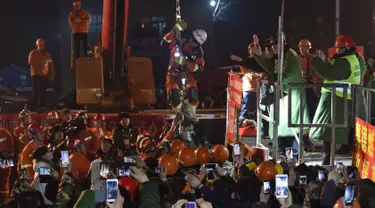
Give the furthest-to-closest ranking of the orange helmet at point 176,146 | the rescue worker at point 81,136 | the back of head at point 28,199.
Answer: the orange helmet at point 176,146 < the rescue worker at point 81,136 < the back of head at point 28,199

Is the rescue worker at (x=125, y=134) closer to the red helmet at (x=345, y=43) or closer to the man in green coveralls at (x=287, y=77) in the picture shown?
the man in green coveralls at (x=287, y=77)

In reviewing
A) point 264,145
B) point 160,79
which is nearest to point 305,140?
point 264,145

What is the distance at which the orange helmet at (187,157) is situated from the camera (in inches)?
444

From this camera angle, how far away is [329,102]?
11.0 meters

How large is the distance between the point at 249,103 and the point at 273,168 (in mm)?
5570

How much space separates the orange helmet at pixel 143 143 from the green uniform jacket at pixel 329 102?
3.16 meters

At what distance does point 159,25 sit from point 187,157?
19.2m

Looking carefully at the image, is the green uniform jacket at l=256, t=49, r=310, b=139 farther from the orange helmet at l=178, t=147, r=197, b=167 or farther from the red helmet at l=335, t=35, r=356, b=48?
the orange helmet at l=178, t=147, r=197, b=167

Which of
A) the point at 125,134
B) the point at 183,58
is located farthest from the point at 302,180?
the point at 183,58

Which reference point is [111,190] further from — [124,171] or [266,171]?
[266,171]

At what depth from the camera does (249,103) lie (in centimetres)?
Answer: 1466

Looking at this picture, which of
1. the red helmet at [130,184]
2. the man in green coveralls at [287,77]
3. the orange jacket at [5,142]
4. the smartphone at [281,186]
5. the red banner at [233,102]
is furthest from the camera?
the red banner at [233,102]

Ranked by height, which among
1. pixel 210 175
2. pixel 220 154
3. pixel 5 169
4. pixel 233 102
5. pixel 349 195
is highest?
pixel 233 102

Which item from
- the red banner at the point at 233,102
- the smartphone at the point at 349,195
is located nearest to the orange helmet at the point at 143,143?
the red banner at the point at 233,102
